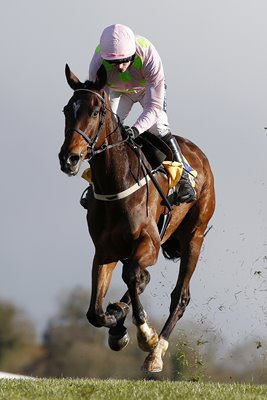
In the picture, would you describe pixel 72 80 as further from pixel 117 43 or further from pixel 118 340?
pixel 118 340

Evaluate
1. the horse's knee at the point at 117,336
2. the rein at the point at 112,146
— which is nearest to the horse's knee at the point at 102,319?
the horse's knee at the point at 117,336

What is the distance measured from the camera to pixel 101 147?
976 centimetres

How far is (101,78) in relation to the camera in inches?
379

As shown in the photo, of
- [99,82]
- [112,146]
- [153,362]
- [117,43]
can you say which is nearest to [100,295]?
[153,362]

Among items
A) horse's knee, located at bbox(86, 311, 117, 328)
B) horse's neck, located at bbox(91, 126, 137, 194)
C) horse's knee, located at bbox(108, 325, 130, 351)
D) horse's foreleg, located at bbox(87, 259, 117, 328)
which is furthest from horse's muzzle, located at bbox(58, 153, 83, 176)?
horse's knee, located at bbox(108, 325, 130, 351)

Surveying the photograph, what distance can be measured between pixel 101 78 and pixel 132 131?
2.12ft

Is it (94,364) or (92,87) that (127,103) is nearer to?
(92,87)

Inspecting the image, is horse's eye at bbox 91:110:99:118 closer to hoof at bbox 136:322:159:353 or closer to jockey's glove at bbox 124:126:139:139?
jockey's glove at bbox 124:126:139:139

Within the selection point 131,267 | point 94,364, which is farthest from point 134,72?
point 94,364

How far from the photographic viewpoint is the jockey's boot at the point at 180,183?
10914 millimetres

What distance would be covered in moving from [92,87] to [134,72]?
28.4 inches

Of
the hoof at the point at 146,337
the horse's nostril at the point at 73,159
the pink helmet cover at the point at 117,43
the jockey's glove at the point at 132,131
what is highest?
the pink helmet cover at the point at 117,43

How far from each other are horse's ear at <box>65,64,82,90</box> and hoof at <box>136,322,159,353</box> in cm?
193

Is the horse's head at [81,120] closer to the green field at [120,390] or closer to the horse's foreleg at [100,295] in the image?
the horse's foreleg at [100,295]
